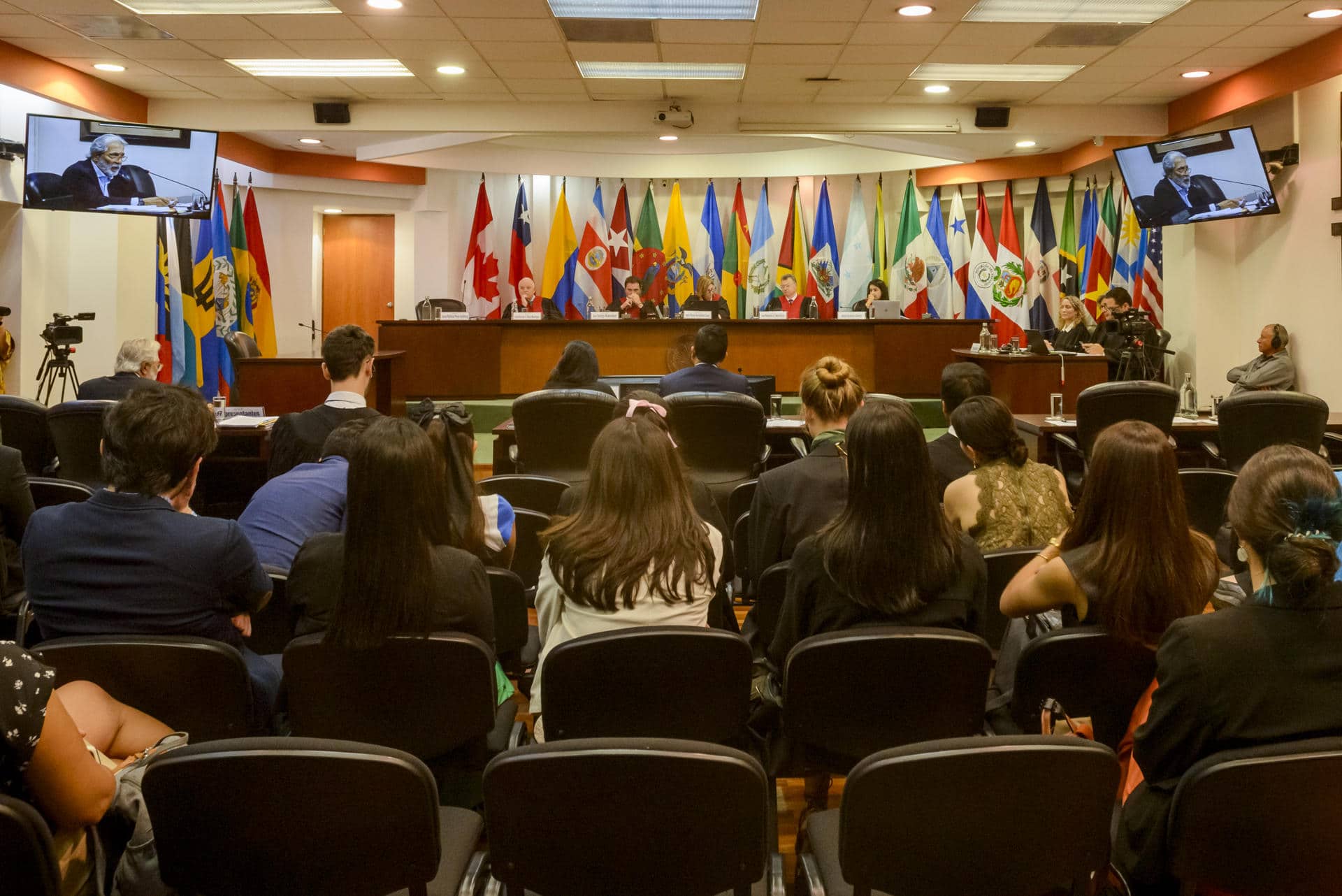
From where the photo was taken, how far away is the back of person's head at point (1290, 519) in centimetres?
157

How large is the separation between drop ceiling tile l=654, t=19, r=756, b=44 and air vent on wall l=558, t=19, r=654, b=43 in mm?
93

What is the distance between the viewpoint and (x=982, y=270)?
1204 centimetres

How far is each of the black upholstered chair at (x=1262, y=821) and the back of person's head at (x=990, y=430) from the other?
1617 millimetres

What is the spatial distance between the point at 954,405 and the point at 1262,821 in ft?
9.68

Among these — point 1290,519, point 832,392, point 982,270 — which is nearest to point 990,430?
point 832,392

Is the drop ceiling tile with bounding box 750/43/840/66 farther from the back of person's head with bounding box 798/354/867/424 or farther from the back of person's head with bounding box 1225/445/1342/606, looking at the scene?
the back of person's head with bounding box 1225/445/1342/606

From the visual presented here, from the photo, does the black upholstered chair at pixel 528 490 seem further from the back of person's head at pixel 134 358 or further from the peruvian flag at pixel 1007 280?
the peruvian flag at pixel 1007 280

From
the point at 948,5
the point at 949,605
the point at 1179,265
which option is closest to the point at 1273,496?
the point at 949,605

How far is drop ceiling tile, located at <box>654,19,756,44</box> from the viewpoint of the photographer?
6.71 metres

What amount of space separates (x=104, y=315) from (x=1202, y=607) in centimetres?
887

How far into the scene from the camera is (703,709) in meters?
2.11

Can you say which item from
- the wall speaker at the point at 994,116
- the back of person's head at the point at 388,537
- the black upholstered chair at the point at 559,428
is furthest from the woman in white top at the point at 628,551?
the wall speaker at the point at 994,116

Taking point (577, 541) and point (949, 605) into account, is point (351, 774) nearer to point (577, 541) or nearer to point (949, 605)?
point (577, 541)

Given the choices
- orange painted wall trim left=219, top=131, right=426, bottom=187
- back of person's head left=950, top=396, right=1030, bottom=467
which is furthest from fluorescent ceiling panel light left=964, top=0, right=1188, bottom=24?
orange painted wall trim left=219, top=131, right=426, bottom=187
